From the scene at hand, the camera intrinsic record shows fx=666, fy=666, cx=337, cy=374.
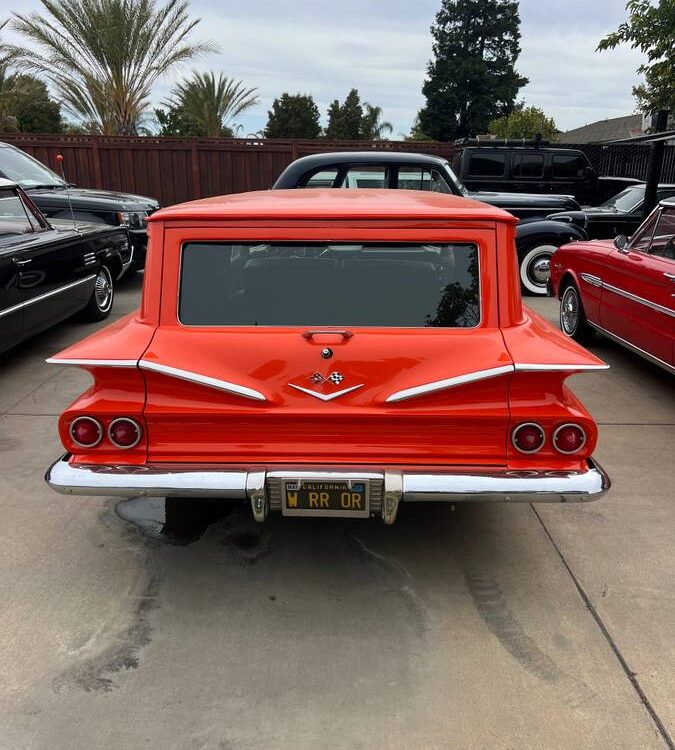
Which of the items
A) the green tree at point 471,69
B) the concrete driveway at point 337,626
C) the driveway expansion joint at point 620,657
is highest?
the green tree at point 471,69

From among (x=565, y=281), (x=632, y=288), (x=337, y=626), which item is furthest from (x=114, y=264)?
(x=337, y=626)

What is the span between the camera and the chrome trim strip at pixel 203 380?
2490mm

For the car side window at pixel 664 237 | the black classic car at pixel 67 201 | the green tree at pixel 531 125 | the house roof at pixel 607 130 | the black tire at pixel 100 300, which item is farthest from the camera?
the house roof at pixel 607 130

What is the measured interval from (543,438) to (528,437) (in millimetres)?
58

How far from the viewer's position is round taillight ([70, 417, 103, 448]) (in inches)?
103

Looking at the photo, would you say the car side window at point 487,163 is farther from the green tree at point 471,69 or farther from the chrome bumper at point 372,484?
the green tree at point 471,69

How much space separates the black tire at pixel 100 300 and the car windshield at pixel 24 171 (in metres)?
2.12

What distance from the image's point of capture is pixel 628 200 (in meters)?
10.8

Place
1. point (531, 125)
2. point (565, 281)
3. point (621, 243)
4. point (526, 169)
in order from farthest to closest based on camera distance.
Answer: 1. point (531, 125)
2. point (526, 169)
3. point (565, 281)
4. point (621, 243)

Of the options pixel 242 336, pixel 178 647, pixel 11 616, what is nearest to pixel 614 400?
pixel 242 336

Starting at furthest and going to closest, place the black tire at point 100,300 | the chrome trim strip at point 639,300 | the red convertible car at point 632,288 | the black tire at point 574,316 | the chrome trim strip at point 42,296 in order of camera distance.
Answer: the black tire at point 100,300 → the black tire at point 574,316 → the chrome trim strip at point 42,296 → the red convertible car at point 632,288 → the chrome trim strip at point 639,300

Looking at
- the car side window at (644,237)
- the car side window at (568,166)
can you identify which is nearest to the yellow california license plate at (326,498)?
the car side window at (644,237)

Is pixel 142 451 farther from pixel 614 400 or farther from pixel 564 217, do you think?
pixel 564 217

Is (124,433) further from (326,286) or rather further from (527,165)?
(527,165)
